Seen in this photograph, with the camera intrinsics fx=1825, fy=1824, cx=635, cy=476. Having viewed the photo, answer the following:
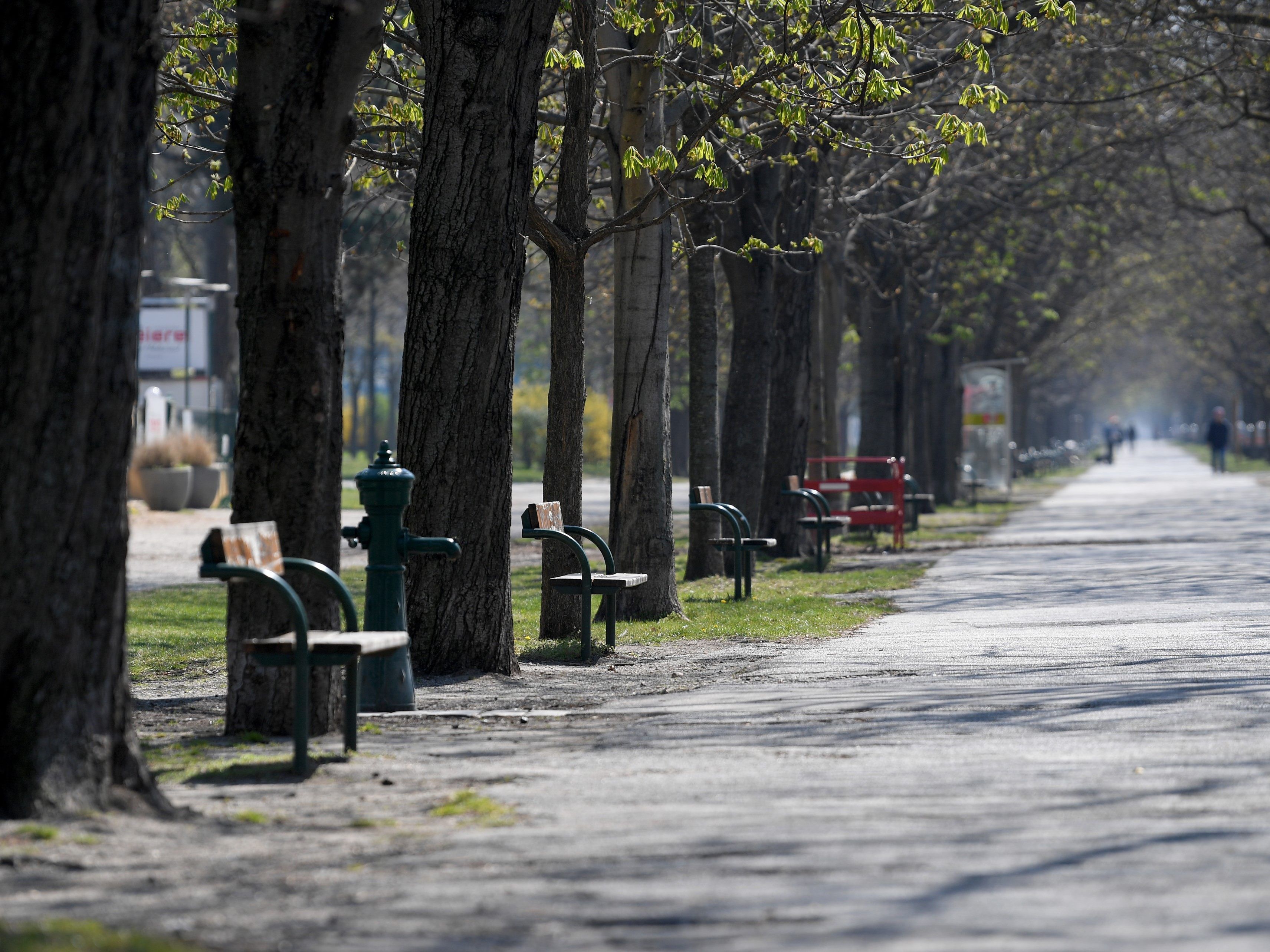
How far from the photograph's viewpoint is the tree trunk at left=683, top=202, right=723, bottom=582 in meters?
17.2

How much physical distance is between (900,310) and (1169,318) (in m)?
43.9

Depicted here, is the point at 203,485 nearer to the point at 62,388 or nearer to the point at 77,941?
the point at 62,388

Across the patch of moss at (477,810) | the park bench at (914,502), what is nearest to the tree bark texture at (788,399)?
the park bench at (914,502)

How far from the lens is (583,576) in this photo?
1134 centimetres

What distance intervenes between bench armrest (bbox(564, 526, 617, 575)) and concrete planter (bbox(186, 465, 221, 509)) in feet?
78.9

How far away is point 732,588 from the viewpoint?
17078 millimetres

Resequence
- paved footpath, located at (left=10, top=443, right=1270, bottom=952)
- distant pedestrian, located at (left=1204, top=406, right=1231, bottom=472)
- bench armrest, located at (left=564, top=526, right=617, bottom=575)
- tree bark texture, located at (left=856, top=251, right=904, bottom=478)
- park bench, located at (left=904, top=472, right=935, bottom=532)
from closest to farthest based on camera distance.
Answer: paved footpath, located at (left=10, top=443, right=1270, bottom=952)
bench armrest, located at (left=564, top=526, right=617, bottom=575)
park bench, located at (left=904, top=472, right=935, bottom=532)
tree bark texture, located at (left=856, top=251, right=904, bottom=478)
distant pedestrian, located at (left=1204, top=406, right=1231, bottom=472)

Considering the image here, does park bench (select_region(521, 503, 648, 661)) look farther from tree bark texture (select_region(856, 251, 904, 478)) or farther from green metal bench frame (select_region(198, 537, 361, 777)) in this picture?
tree bark texture (select_region(856, 251, 904, 478))

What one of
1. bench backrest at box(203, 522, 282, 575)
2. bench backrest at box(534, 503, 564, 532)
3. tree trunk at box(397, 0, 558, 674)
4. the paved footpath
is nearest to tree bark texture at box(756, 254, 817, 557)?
bench backrest at box(534, 503, 564, 532)

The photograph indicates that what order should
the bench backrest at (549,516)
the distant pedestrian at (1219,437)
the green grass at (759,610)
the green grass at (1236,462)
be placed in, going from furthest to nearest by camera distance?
the green grass at (1236,462) < the distant pedestrian at (1219,437) < the green grass at (759,610) < the bench backrest at (549,516)

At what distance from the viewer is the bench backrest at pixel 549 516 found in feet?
36.9

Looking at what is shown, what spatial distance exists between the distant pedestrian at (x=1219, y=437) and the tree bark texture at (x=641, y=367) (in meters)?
47.6

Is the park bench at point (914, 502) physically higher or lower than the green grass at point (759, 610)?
higher

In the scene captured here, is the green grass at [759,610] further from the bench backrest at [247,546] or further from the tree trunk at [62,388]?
the tree trunk at [62,388]
